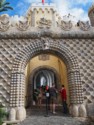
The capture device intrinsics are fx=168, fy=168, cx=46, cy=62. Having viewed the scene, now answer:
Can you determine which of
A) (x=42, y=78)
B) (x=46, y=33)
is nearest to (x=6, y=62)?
(x=46, y=33)

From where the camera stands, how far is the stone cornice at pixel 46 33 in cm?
907

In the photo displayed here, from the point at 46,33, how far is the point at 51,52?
1081 millimetres

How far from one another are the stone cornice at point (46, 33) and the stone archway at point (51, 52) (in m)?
0.34

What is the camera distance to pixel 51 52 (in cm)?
938

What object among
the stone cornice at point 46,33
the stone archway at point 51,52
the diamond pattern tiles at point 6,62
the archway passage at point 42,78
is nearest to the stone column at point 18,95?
the stone archway at point 51,52

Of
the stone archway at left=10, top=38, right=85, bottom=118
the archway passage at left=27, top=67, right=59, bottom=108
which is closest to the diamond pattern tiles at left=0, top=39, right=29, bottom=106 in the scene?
the stone archway at left=10, top=38, right=85, bottom=118

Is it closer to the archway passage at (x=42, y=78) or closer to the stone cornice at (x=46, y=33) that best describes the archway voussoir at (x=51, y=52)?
the stone cornice at (x=46, y=33)

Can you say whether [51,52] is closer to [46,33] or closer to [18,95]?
[46,33]

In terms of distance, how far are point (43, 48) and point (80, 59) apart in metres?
2.08

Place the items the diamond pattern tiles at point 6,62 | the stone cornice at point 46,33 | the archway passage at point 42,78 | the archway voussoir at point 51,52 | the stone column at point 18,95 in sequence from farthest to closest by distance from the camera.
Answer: the archway passage at point 42,78
the stone cornice at point 46,33
the archway voussoir at point 51,52
the diamond pattern tiles at point 6,62
the stone column at point 18,95

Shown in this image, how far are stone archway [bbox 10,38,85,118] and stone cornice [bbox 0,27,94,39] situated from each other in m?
0.34

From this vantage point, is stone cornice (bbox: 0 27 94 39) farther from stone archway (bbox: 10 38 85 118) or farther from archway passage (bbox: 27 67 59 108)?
archway passage (bbox: 27 67 59 108)

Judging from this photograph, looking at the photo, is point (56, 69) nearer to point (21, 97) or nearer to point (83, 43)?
point (83, 43)

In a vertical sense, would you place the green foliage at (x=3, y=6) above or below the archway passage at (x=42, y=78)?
above
